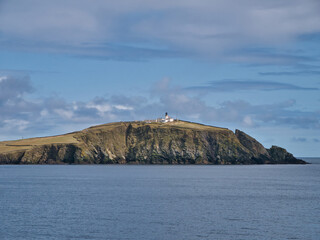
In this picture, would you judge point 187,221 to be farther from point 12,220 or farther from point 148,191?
point 148,191

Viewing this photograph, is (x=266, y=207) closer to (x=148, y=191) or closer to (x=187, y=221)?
(x=187, y=221)

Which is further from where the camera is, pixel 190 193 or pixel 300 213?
pixel 190 193

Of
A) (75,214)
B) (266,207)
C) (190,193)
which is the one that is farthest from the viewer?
(190,193)

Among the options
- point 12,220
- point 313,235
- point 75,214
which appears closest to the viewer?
point 313,235

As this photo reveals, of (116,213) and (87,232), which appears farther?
(116,213)

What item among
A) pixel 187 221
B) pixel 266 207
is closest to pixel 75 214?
pixel 187 221

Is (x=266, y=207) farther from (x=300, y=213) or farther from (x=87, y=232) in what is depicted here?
(x=87, y=232)

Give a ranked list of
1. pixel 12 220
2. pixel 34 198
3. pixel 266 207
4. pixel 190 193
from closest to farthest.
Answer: pixel 12 220 → pixel 266 207 → pixel 34 198 → pixel 190 193

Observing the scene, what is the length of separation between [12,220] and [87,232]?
1285 cm

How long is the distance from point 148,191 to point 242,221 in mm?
38807

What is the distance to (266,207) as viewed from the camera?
2810 inches

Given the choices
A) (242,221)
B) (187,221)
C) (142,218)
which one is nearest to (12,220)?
(142,218)

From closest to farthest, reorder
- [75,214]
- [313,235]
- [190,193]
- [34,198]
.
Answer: [313,235] < [75,214] < [34,198] < [190,193]

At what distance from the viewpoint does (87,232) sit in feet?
167
